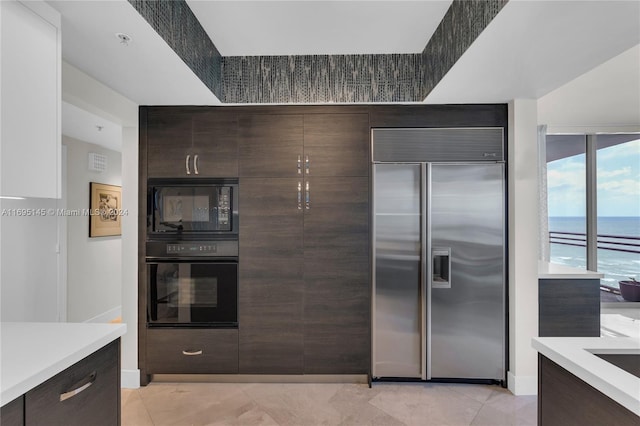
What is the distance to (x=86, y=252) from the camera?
3.75m

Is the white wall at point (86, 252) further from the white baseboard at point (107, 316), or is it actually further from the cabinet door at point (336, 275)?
the cabinet door at point (336, 275)

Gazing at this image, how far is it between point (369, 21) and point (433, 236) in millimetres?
1561

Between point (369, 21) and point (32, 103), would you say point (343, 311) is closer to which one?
point (369, 21)

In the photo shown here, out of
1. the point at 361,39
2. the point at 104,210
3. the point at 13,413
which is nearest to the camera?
the point at 13,413

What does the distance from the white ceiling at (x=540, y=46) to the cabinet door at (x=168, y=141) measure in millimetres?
1902

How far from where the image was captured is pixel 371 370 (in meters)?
2.59

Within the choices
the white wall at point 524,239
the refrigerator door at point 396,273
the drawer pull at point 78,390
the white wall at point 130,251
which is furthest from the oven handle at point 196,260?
the white wall at point 524,239

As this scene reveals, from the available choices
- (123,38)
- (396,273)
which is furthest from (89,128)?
(396,273)

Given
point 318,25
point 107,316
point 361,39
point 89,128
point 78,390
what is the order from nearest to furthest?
1. point 78,390
2. point 318,25
3. point 361,39
4. point 89,128
5. point 107,316

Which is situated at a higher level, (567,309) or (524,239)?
(524,239)

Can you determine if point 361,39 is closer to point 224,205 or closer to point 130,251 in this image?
point 224,205

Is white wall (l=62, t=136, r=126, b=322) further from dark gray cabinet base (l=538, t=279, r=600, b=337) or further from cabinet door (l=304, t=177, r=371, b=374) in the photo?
dark gray cabinet base (l=538, t=279, r=600, b=337)

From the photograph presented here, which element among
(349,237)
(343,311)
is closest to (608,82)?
(349,237)

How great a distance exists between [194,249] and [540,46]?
255cm
